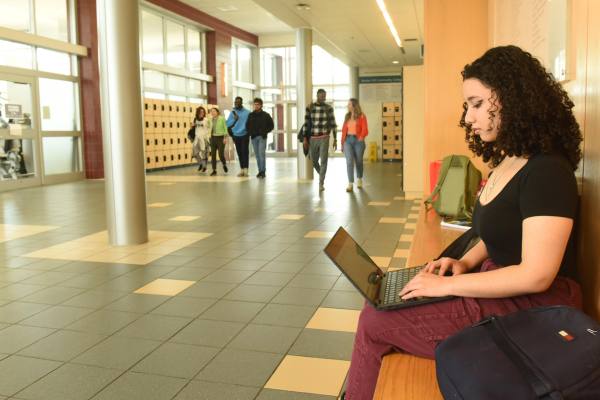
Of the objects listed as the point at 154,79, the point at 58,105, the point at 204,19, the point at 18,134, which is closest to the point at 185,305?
the point at 18,134

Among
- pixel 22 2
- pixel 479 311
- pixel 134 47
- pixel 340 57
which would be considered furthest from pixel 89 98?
pixel 479 311

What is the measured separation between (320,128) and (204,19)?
8.60 m

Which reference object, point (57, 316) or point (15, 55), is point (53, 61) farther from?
point (57, 316)

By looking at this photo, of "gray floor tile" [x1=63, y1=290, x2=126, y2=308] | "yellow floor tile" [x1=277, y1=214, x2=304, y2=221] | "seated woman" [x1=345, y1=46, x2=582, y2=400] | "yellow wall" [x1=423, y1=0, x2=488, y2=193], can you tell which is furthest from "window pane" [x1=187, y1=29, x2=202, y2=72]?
"seated woman" [x1=345, y1=46, x2=582, y2=400]

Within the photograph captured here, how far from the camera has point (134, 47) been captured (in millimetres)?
5129

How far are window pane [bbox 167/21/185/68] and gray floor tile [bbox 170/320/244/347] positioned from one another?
1411 cm

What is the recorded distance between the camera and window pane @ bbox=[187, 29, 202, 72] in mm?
17094

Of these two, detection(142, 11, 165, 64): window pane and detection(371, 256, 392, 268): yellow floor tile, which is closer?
detection(371, 256, 392, 268): yellow floor tile

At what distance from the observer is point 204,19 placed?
16.8 meters

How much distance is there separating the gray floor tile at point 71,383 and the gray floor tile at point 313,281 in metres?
1.59

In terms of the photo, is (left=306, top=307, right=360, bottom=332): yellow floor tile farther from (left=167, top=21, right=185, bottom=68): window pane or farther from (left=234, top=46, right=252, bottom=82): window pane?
(left=234, top=46, right=252, bottom=82): window pane

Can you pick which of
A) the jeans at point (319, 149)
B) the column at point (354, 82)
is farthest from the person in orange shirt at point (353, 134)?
the column at point (354, 82)

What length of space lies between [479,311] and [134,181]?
430cm

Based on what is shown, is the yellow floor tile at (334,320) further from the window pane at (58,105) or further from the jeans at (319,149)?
the window pane at (58,105)
